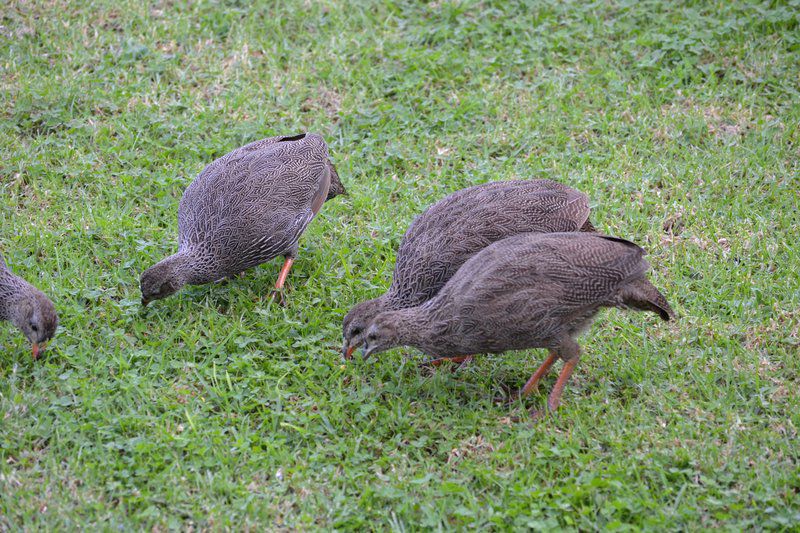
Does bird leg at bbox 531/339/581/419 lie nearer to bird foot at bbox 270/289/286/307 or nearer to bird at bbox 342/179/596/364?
bird at bbox 342/179/596/364

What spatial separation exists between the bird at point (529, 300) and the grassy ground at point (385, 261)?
377mm

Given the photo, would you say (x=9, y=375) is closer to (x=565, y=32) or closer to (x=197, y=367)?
(x=197, y=367)

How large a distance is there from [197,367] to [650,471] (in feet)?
8.67

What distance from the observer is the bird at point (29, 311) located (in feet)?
16.7

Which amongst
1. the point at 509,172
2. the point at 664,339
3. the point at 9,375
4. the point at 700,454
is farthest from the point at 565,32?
the point at 9,375

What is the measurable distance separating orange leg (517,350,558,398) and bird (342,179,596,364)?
1.58ft

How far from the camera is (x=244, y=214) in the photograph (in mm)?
5785

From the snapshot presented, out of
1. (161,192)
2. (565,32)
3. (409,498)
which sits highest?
(565,32)

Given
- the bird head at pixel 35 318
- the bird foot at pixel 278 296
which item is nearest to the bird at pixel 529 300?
the bird foot at pixel 278 296

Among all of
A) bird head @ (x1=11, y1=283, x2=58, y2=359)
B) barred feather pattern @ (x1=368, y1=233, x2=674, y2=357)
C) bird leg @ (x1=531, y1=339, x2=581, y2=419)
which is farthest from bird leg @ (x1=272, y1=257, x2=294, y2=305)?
bird leg @ (x1=531, y1=339, x2=581, y2=419)

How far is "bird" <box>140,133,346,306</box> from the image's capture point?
564 centimetres

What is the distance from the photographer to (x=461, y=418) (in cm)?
488

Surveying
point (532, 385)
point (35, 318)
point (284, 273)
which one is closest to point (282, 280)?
point (284, 273)

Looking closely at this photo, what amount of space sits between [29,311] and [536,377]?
9.91 feet
